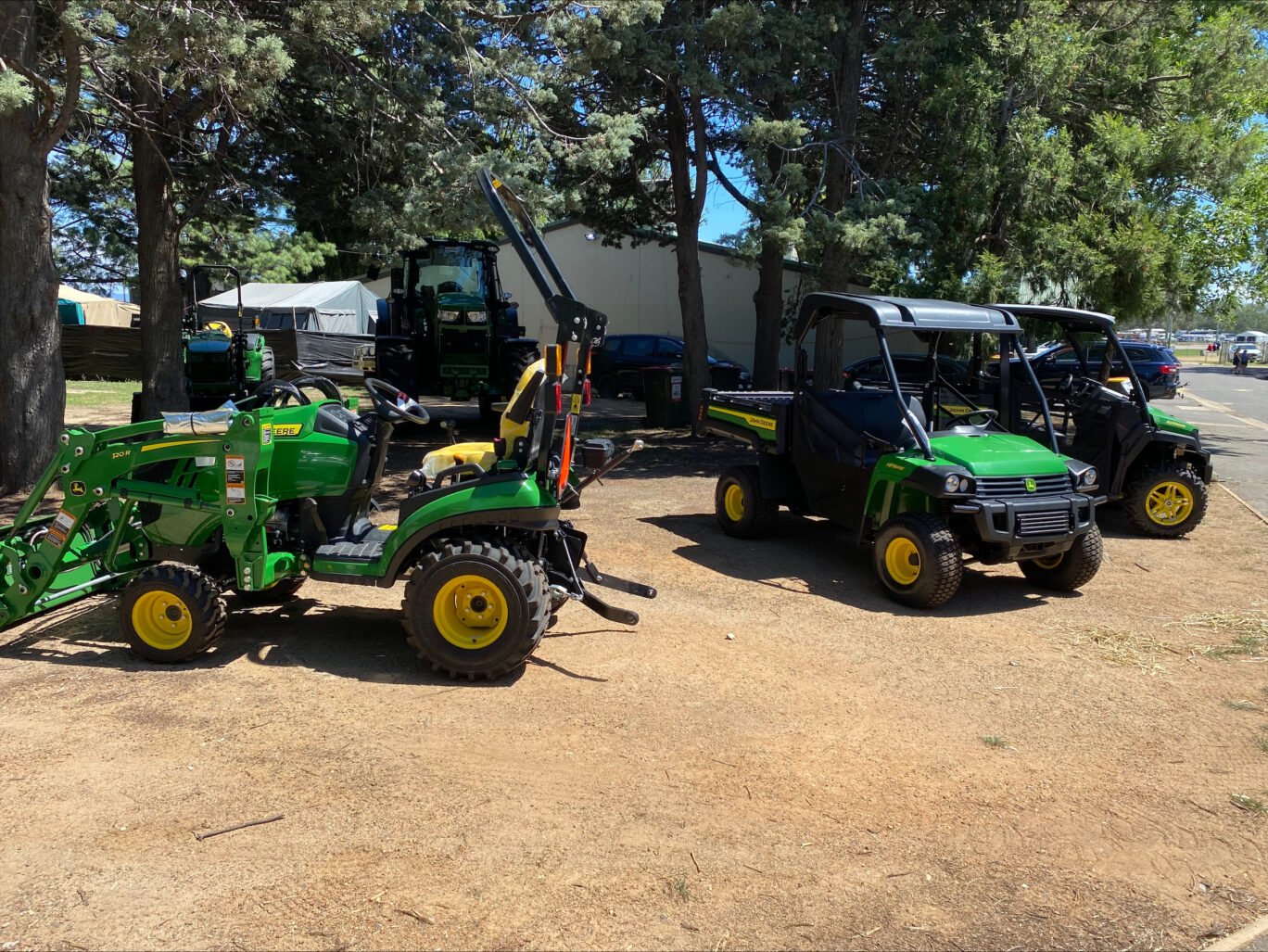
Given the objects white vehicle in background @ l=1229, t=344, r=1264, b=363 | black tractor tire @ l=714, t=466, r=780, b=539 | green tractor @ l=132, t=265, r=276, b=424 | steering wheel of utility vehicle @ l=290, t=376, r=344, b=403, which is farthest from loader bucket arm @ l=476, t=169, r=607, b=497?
white vehicle in background @ l=1229, t=344, r=1264, b=363

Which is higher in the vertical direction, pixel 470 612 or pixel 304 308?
pixel 304 308

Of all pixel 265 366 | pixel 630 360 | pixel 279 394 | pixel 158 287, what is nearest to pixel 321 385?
pixel 279 394

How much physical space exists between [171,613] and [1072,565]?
6043 mm

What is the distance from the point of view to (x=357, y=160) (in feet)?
36.7

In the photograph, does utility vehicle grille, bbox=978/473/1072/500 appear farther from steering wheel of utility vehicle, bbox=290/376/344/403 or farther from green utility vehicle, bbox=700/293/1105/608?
steering wheel of utility vehicle, bbox=290/376/344/403

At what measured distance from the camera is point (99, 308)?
105 feet

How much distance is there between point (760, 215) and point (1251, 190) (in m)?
6.64

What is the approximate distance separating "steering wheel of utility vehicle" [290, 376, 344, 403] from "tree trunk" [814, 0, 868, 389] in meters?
8.55

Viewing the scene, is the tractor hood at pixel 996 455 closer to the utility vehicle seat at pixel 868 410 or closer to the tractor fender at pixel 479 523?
the utility vehicle seat at pixel 868 410

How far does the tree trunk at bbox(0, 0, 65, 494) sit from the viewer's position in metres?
8.88

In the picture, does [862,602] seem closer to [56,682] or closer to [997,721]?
[997,721]

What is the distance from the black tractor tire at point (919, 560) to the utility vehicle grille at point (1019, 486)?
38cm

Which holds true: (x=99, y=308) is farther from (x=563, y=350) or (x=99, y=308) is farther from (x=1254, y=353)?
(x=1254, y=353)

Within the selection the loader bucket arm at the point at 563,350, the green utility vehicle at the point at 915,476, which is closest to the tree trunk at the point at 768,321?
the green utility vehicle at the point at 915,476
